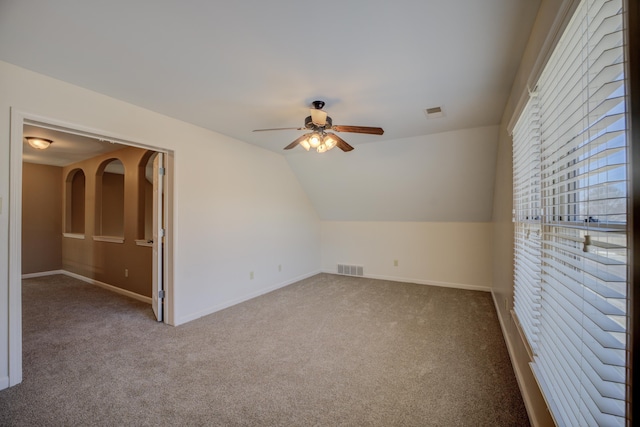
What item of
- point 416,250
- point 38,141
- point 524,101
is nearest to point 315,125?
point 524,101

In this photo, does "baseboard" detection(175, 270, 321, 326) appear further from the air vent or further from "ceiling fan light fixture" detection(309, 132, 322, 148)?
"ceiling fan light fixture" detection(309, 132, 322, 148)

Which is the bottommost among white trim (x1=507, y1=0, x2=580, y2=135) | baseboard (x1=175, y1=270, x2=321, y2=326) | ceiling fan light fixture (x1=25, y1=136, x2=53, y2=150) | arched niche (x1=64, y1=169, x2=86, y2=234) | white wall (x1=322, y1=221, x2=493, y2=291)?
baseboard (x1=175, y1=270, x2=321, y2=326)

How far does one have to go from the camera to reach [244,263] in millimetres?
4109

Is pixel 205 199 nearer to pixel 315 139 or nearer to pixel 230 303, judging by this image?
pixel 230 303

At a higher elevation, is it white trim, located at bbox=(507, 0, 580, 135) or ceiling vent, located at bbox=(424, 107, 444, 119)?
ceiling vent, located at bbox=(424, 107, 444, 119)

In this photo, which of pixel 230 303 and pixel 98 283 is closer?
pixel 230 303

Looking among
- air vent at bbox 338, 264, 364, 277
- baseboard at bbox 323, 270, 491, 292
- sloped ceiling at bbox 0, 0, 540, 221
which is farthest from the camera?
air vent at bbox 338, 264, 364, 277

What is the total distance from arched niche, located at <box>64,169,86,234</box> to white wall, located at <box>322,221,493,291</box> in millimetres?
5647

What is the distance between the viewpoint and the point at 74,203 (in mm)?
6242

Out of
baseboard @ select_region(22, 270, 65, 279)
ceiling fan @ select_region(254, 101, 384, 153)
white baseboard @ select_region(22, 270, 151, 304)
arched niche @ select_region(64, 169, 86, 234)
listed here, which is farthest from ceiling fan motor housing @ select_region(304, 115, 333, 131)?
baseboard @ select_region(22, 270, 65, 279)

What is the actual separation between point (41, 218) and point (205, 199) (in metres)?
5.04

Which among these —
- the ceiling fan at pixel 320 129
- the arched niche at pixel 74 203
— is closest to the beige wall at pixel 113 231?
the arched niche at pixel 74 203

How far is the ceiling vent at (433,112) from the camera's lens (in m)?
2.88

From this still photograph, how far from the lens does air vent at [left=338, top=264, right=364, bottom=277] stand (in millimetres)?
5618
